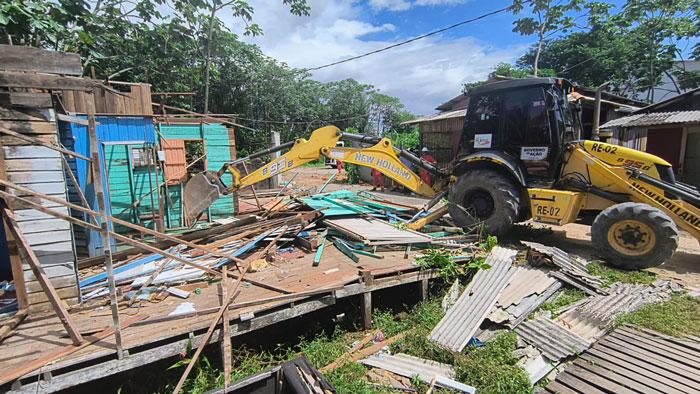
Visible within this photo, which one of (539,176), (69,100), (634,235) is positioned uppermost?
(69,100)

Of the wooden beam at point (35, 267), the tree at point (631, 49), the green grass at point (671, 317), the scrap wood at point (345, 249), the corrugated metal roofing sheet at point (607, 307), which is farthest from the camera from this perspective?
the tree at point (631, 49)

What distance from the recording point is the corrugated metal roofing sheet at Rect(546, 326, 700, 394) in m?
3.29

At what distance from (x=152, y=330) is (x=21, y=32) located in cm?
616

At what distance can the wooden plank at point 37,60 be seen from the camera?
10.5ft

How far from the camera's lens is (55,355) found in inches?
117

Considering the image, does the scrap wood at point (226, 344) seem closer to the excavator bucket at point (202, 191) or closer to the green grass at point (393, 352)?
the green grass at point (393, 352)

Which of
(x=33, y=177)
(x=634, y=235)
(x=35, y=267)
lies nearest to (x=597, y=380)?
(x=634, y=235)

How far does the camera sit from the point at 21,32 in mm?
5926

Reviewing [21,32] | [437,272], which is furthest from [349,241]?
[21,32]

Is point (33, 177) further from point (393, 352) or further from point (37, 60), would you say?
point (393, 352)

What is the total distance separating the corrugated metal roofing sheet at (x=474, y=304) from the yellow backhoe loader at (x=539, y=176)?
1.25m

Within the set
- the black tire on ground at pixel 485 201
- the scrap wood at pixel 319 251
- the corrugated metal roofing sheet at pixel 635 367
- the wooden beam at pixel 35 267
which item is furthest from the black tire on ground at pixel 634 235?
the wooden beam at pixel 35 267

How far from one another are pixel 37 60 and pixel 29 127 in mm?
752

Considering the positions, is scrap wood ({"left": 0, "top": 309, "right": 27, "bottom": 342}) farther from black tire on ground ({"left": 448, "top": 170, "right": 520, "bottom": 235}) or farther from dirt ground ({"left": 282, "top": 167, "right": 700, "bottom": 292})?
dirt ground ({"left": 282, "top": 167, "right": 700, "bottom": 292})
